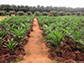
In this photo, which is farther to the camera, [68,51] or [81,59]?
[68,51]

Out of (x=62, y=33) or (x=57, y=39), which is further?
(x=62, y=33)

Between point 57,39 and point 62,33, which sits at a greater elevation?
point 57,39

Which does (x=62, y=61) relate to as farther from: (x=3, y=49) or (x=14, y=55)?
(x=3, y=49)

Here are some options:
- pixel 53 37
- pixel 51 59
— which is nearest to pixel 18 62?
pixel 51 59

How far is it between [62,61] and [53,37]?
1119 millimetres

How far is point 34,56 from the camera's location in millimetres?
3867

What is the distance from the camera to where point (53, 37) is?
3.85m

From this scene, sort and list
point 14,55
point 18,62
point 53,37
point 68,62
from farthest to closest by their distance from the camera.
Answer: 1. point 53,37
2. point 14,55
3. point 18,62
4. point 68,62

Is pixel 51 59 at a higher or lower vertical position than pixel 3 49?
lower

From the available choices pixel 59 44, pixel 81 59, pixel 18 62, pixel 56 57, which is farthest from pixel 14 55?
pixel 81 59

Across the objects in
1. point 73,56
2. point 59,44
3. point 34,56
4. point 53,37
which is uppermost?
point 53,37

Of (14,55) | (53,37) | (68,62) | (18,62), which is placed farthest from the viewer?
(53,37)

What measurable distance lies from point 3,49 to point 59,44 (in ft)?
8.79

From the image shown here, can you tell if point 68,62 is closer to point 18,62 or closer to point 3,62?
point 18,62
